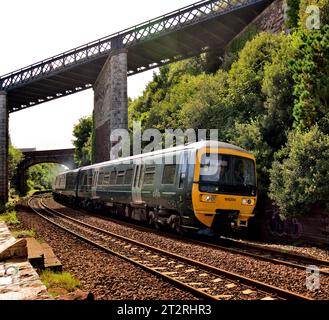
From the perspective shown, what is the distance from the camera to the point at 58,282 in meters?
6.67

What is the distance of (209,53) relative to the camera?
120 ft

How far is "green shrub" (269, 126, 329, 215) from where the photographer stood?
1272 cm

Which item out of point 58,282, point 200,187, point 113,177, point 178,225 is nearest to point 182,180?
point 200,187

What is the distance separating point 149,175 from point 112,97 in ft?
58.3

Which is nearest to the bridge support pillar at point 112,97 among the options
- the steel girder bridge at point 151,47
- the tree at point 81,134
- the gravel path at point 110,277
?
the steel girder bridge at point 151,47

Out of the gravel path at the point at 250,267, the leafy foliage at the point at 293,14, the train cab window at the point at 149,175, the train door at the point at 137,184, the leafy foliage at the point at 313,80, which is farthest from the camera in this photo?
the leafy foliage at the point at 293,14

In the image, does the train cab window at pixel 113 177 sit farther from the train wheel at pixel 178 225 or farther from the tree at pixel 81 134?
the tree at pixel 81 134

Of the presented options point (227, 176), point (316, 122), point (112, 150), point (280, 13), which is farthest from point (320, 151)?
point (112, 150)

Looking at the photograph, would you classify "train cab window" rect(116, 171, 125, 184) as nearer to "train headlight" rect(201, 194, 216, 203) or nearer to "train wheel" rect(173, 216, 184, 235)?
"train wheel" rect(173, 216, 184, 235)

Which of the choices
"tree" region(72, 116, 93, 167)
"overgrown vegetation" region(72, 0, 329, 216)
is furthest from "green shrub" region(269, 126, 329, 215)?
"tree" region(72, 116, 93, 167)

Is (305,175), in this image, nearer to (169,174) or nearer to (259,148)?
(259,148)

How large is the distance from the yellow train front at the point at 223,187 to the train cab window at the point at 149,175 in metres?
3.31

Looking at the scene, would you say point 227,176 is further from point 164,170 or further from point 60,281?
point 60,281

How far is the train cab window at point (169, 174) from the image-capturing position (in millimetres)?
12828
